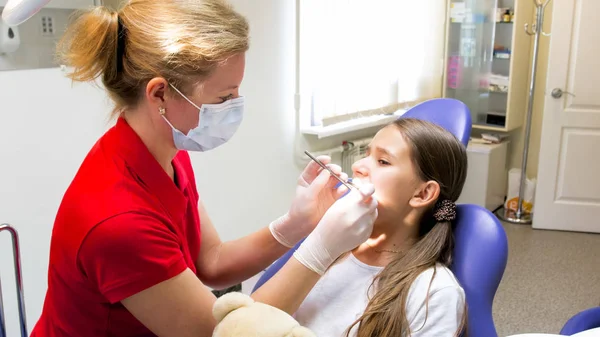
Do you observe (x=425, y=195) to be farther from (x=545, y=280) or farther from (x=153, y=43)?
(x=545, y=280)

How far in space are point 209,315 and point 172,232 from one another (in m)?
0.19

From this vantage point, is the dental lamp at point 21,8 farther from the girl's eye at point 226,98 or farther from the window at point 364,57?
the window at point 364,57

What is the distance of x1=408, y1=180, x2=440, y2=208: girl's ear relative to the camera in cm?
145

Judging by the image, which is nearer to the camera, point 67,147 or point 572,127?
point 67,147

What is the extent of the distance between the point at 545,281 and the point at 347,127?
1.40 m

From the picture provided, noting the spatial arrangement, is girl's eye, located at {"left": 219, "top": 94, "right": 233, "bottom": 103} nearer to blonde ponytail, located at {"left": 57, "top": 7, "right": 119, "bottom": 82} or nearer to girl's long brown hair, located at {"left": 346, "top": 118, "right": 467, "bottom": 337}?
blonde ponytail, located at {"left": 57, "top": 7, "right": 119, "bottom": 82}

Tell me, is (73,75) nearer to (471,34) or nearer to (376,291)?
(376,291)

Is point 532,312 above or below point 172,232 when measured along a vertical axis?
below

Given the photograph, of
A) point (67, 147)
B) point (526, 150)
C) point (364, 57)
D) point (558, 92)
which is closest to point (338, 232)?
point (67, 147)

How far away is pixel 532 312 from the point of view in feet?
9.20

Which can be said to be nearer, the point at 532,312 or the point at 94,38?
the point at 94,38

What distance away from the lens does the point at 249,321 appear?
0.94 meters

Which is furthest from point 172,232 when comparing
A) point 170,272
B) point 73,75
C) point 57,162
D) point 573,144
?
point 573,144

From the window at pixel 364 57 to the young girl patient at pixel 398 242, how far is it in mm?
1570
